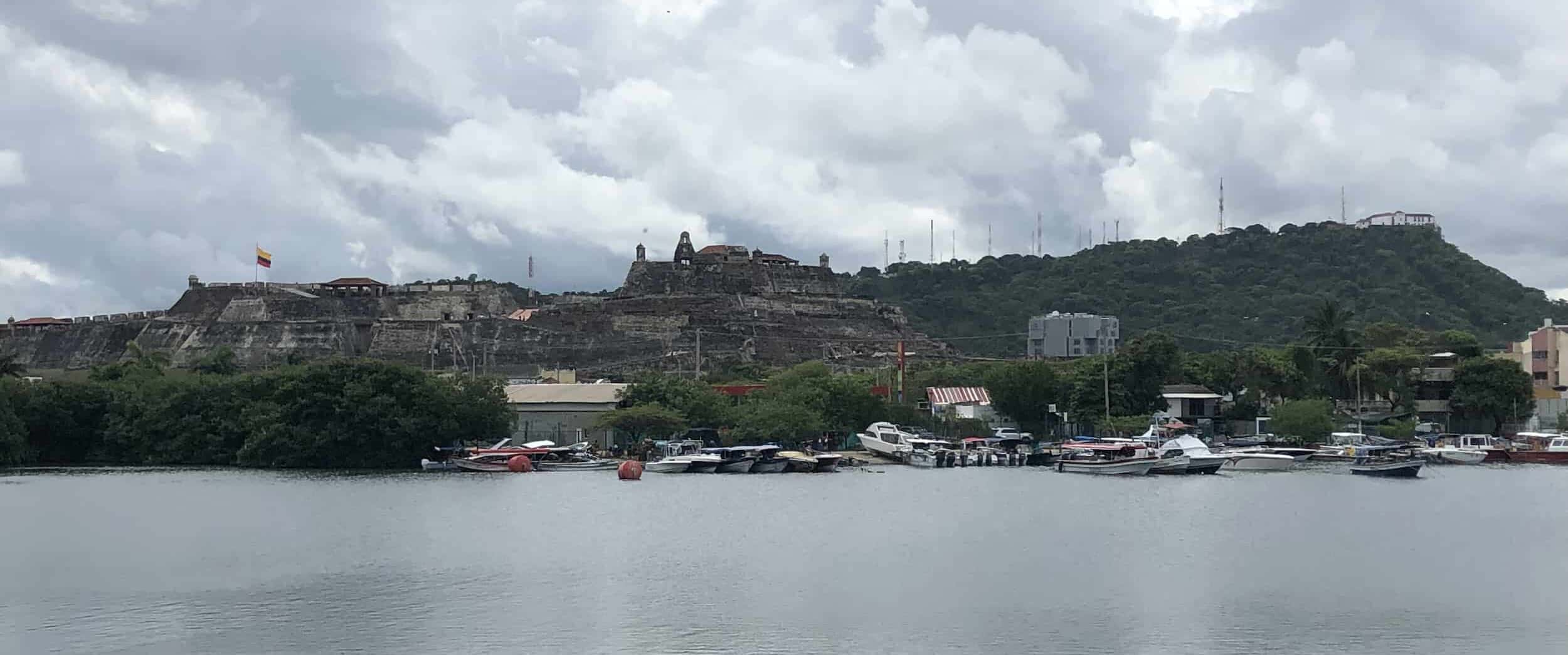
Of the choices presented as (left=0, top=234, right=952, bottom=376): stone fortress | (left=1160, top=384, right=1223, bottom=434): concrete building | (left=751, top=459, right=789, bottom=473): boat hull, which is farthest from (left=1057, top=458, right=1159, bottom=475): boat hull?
(left=0, top=234, right=952, bottom=376): stone fortress

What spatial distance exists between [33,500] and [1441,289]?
145841 millimetres

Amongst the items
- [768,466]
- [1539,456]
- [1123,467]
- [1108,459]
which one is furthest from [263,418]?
[1539,456]

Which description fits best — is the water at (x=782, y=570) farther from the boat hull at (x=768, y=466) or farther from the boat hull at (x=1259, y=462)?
the boat hull at (x=1259, y=462)

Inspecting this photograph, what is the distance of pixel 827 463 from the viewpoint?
69.4 m

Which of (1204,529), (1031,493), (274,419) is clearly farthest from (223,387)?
(1204,529)

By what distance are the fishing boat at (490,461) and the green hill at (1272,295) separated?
88260 millimetres

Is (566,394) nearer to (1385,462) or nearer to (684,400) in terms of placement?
(684,400)

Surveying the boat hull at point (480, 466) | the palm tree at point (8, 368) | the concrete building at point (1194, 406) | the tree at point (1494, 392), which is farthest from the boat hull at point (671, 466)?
the tree at point (1494, 392)

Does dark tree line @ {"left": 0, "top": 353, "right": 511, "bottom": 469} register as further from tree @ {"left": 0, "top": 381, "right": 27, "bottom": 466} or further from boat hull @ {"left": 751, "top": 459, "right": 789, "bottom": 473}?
boat hull @ {"left": 751, "top": 459, "right": 789, "bottom": 473}

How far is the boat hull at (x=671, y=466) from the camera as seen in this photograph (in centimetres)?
6788

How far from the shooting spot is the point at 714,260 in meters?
148

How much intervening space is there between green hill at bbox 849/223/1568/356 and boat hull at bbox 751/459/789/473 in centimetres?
8421

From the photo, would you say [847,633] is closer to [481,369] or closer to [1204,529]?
[1204,529]

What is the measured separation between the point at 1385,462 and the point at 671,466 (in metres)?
26.9
